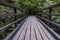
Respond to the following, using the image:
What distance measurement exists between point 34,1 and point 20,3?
60.2 inches

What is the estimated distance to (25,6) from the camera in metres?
14.4

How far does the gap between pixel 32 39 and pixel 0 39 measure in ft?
7.26

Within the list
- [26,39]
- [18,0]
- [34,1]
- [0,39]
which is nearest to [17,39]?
[26,39]

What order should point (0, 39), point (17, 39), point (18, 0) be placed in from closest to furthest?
point (17, 39) → point (0, 39) → point (18, 0)

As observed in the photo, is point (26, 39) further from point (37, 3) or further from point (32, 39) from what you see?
point (37, 3)

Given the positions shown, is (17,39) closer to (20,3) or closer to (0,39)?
(0,39)

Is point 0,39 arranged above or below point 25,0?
below

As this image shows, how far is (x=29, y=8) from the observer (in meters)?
14.7

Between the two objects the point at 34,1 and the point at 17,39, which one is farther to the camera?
the point at 34,1

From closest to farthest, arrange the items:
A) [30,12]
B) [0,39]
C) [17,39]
Answer: [17,39]
[0,39]
[30,12]

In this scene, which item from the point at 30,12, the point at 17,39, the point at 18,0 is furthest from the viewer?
the point at 30,12

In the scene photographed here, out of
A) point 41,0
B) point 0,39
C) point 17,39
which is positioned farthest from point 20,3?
point 17,39

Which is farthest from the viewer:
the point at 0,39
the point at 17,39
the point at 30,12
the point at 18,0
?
the point at 30,12

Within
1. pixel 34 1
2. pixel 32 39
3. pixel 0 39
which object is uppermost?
pixel 34 1
